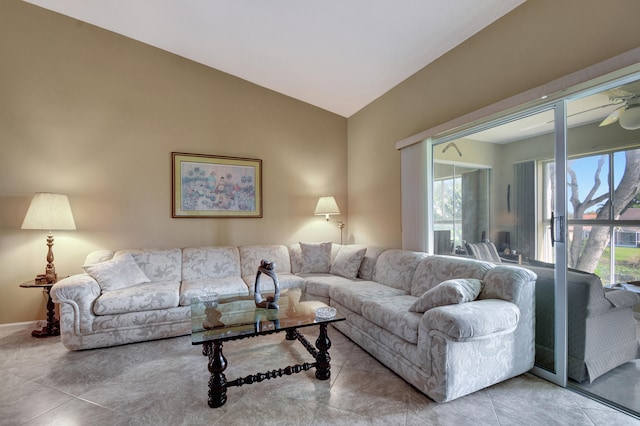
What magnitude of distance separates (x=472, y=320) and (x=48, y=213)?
3760mm

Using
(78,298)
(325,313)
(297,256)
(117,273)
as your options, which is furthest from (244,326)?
(297,256)

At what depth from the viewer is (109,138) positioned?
3412 mm

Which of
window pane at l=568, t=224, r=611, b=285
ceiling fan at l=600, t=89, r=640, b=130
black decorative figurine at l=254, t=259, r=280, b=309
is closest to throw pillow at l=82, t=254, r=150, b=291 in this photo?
black decorative figurine at l=254, t=259, r=280, b=309

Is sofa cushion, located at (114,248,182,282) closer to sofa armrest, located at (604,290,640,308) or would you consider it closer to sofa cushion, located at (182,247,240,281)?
sofa cushion, located at (182,247,240,281)

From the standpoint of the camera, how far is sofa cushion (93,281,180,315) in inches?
102

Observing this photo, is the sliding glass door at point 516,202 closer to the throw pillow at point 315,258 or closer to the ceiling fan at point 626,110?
the ceiling fan at point 626,110

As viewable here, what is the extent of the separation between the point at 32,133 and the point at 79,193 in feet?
2.44

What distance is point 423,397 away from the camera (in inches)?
72.9

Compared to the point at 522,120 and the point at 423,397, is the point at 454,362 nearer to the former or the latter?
the point at 423,397

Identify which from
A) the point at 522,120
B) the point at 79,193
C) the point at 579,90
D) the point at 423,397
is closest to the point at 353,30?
the point at 522,120

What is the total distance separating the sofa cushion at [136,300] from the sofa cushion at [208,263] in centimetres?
51

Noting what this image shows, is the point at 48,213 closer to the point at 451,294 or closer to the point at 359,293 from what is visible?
the point at 359,293

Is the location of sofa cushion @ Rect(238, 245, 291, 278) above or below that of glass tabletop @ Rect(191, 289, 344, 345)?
above

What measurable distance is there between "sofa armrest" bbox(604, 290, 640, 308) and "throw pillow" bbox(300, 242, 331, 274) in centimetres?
263
